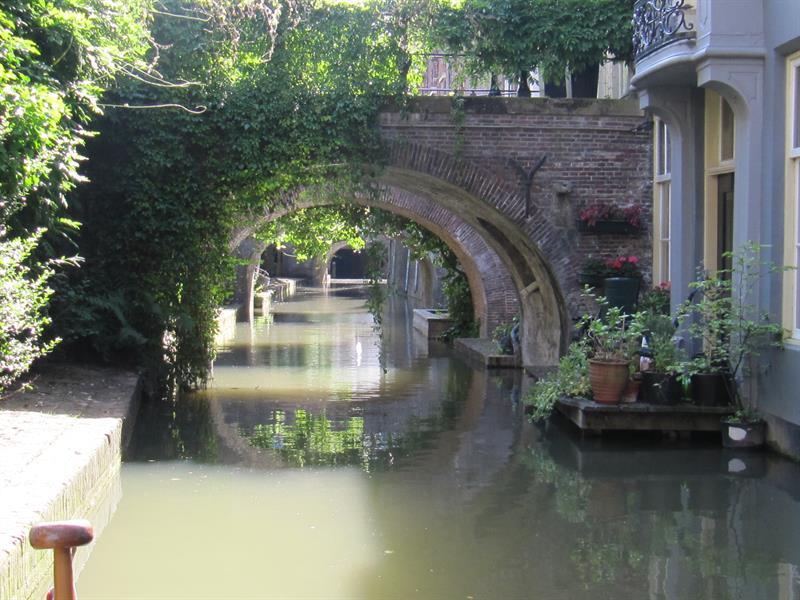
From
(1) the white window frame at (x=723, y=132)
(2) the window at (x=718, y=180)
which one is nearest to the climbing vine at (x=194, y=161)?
(2) the window at (x=718, y=180)

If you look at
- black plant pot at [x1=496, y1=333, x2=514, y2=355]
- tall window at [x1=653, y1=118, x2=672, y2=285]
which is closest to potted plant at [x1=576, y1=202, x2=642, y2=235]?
tall window at [x1=653, y1=118, x2=672, y2=285]

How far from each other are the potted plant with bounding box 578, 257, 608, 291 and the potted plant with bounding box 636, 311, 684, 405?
8.92ft

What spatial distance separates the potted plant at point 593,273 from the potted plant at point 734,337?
126 inches

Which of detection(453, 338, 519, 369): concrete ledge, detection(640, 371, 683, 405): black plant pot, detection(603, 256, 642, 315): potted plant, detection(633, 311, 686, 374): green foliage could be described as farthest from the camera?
detection(453, 338, 519, 369): concrete ledge

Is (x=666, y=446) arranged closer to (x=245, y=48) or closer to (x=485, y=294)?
(x=245, y=48)

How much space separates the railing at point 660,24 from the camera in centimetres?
981

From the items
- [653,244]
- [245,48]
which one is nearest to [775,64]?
[653,244]

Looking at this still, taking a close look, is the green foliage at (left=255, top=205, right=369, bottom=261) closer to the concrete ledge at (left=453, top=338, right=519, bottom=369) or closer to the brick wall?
the concrete ledge at (left=453, top=338, right=519, bottom=369)

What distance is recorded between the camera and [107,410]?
9.05 metres

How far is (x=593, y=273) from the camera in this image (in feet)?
43.4

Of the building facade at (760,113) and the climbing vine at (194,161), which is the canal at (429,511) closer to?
the building facade at (760,113)

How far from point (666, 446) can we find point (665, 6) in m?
4.22

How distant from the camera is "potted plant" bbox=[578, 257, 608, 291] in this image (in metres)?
13.2

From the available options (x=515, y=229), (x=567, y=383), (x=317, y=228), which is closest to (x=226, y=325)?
(x=317, y=228)
